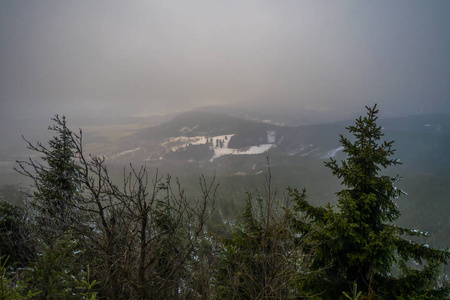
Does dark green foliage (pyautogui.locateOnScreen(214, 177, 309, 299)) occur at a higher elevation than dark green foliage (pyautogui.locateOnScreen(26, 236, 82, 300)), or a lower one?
lower

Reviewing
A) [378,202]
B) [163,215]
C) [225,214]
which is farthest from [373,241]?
[225,214]

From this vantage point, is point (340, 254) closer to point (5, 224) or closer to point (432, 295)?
point (432, 295)

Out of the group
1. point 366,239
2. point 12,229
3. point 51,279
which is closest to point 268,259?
point 366,239

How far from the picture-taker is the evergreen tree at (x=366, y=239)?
5227mm

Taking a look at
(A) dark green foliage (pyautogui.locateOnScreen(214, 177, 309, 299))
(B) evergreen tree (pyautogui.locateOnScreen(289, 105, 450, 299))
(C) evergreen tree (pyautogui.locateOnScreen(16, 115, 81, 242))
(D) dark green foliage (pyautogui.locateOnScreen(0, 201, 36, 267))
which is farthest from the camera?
(D) dark green foliage (pyautogui.locateOnScreen(0, 201, 36, 267))

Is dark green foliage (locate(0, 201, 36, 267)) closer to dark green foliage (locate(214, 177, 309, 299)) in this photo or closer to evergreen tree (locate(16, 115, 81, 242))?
evergreen tree (locate(16, 115, 81, 242))

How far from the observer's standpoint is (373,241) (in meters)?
5.41

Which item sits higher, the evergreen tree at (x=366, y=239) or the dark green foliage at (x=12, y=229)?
the evergreen tree at (x=366, y=239)

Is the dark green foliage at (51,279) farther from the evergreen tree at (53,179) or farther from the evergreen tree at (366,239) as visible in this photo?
the evergreen tree at (366,239)

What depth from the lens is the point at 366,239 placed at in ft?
19.0

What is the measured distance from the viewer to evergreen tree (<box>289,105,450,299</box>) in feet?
17.1

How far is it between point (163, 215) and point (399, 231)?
8916 mm

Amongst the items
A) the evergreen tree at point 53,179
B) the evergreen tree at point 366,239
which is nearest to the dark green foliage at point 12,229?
the evergreen tree at point 53,179

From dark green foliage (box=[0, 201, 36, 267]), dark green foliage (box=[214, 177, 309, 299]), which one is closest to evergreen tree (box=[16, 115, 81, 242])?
dark green foliage (box=[0, 201, 36, 267])
